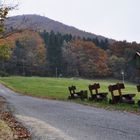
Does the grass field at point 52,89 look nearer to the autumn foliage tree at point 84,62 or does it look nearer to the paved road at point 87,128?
the paved road at point 87,128

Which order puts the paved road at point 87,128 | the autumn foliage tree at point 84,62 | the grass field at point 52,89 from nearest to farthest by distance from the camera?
1. the paved road at point 87,128
2. the grass field at point 52,89
3. the autumn foliage tree at point 84,62

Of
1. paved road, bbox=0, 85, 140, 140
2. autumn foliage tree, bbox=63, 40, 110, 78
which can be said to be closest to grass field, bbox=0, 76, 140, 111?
paved road, bbox=0, 85, 140, 140

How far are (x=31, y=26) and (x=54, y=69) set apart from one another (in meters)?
130

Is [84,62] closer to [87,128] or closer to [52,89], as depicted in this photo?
[52,89]

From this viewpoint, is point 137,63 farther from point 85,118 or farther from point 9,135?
point 9,135

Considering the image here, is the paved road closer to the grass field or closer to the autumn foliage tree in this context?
the grass field

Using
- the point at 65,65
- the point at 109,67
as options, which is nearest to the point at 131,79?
the point at 109,67

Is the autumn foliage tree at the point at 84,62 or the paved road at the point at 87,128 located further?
the autumn foliage tree at the point at 84,62

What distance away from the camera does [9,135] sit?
15.6 metres

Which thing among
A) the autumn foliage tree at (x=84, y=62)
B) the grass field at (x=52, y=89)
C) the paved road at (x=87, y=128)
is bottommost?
the grass field at (x=52, y=89)

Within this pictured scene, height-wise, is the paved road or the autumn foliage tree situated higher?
the autumn foliage tree

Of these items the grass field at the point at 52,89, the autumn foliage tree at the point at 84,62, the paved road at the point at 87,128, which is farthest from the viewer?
the autumn foliage tree at the point at 84,62

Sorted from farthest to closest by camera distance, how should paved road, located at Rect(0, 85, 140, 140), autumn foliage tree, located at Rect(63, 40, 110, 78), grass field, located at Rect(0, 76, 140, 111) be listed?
autumn foliage tree, located at Rect(63, 40, 110, 78)
grass field, located at Rect(0, 76, 140, 111)
paved road, located at Rect(0, 85, 140, 140)

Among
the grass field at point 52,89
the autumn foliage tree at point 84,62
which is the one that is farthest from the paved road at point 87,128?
the autumn foliage tree at point 84,62
